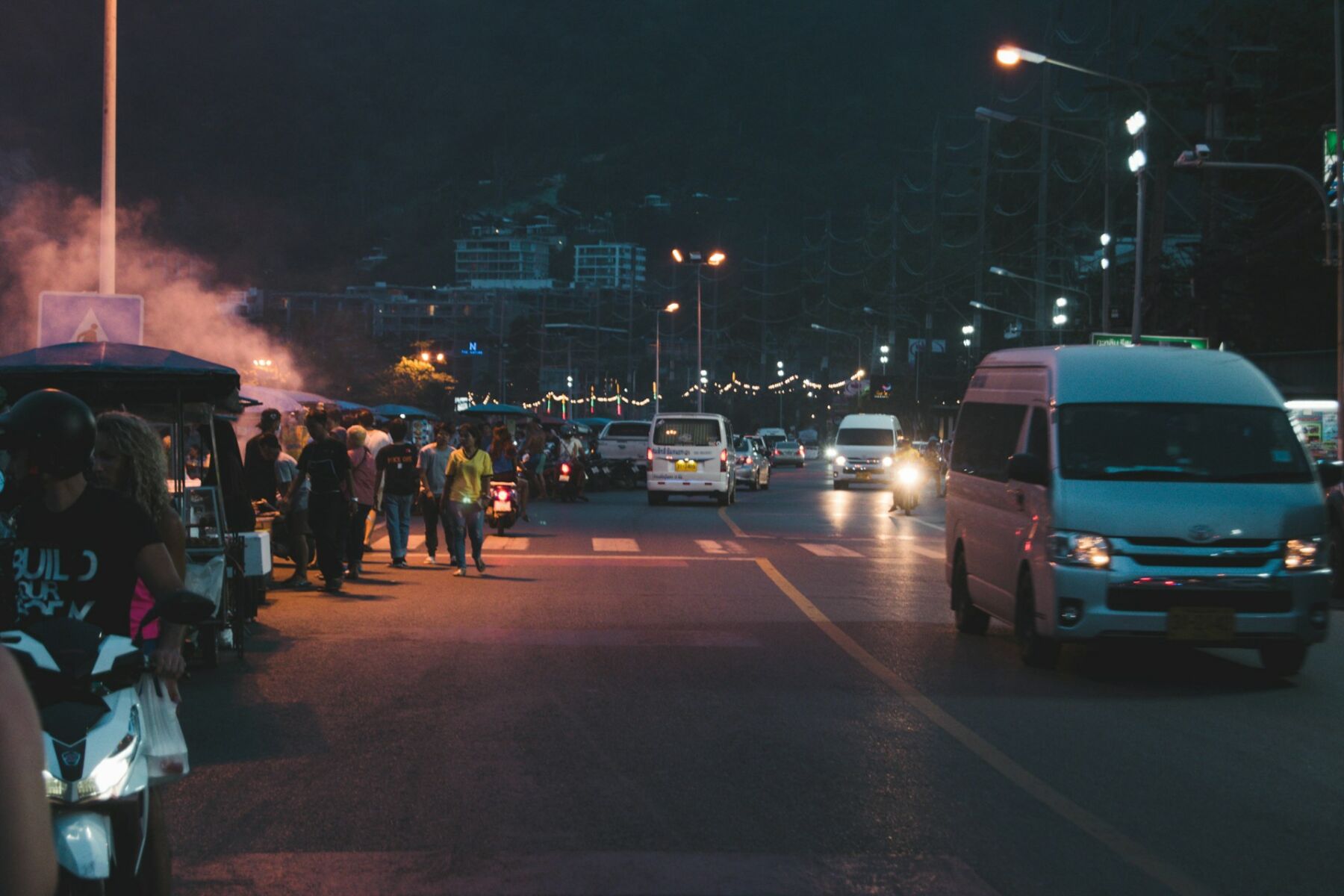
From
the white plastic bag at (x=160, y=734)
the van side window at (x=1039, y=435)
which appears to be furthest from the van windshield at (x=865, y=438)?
the white plastic bag at (x=160, y=734)

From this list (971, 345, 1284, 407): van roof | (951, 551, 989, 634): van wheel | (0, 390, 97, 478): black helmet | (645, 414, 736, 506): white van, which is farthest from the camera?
(645, 414, 736, 506): white van

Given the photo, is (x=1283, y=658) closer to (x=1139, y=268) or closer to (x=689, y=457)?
(x=1139, y=268)

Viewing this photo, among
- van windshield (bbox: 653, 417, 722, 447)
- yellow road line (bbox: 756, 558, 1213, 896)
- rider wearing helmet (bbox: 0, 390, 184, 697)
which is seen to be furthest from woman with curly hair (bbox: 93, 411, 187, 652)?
van windshield (bbox: 653, 417, 722, 447)

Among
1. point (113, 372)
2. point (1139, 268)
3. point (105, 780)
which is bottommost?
point (105, 780)

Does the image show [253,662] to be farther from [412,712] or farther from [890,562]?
[890,562]

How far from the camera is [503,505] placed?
86.3 feet

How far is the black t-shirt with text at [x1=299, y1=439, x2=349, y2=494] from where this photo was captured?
54.5ft

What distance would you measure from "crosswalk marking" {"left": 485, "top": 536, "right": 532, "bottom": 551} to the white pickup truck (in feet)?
75.2

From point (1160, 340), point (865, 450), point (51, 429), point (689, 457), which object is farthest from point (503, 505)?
point (865, 450)

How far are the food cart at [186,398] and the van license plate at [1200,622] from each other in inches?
265

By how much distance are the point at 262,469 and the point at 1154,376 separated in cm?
1016

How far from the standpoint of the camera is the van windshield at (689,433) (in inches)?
1486

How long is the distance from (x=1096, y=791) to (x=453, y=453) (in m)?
12.5

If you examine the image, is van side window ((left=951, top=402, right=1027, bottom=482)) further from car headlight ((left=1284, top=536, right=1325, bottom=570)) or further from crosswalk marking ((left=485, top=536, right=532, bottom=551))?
crosswalk marking ((left=485, top=536, right=532, bottom=551))
